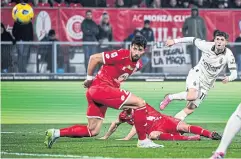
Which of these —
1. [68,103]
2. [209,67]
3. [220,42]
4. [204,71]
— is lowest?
[68,103]

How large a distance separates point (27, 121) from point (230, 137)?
41.6 feet

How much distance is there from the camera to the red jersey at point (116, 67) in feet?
52.4

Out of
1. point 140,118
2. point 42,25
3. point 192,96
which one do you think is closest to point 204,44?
point 192,96

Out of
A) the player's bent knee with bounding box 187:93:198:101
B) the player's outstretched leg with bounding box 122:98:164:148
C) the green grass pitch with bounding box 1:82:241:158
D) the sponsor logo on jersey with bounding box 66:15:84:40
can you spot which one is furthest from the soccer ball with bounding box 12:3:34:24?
the player's outstretched leg with bounding box 122:98:164:148

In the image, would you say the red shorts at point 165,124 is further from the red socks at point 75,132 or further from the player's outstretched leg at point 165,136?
the red socks at point 75,132

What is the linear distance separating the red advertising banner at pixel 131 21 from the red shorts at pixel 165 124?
1010cm

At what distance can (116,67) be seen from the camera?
1617cm

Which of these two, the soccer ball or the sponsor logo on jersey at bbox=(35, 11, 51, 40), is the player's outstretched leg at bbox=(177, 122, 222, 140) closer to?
the soccer ball

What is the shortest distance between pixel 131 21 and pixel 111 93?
12.8m

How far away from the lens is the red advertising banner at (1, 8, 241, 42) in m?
27.5

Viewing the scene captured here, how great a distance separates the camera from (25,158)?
13938mm

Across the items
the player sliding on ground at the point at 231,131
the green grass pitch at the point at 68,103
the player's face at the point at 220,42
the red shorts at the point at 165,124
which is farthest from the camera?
the green grass pitch at the point at 68,103

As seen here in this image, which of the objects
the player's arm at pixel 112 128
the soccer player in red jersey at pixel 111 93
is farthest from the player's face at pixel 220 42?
the soccer player in red jersey at pixel 111 93

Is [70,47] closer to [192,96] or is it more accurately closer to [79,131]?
[192,96]
